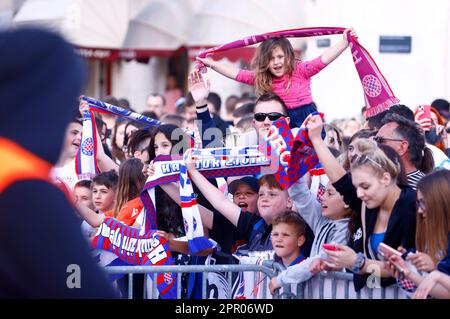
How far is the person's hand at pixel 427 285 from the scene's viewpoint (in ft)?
14.3

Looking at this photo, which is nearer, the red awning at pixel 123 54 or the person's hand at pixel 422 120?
the person's hand at pixel 422 120

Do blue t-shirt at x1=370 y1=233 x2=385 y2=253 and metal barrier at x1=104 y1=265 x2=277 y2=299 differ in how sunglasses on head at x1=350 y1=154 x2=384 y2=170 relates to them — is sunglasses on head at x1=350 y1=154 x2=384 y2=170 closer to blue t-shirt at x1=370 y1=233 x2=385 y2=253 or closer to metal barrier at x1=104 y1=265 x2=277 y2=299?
blue t-shirt at x1=370 y1=233 x2=385 y2=253

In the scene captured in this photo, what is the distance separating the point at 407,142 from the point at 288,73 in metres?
1.17

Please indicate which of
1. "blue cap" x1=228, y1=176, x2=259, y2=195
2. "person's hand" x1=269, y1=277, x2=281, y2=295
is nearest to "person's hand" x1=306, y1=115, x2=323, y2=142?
"person's hand" x1=269, y1=277, x2=281, y2=295

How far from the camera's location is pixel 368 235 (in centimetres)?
482

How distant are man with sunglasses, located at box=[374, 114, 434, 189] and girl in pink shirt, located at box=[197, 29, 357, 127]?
85cm

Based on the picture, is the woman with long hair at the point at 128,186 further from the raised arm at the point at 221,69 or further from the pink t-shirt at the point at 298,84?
the pink t-shirt at the point at 298,84

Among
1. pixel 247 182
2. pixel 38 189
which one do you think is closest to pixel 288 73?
pixel 247 182

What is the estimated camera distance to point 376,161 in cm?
475

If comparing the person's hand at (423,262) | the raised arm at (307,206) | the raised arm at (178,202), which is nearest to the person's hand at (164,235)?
the raised arm at (178,202)

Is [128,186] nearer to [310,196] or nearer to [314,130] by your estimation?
[310,196]

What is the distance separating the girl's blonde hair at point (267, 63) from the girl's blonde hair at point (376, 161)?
173 centimetres
